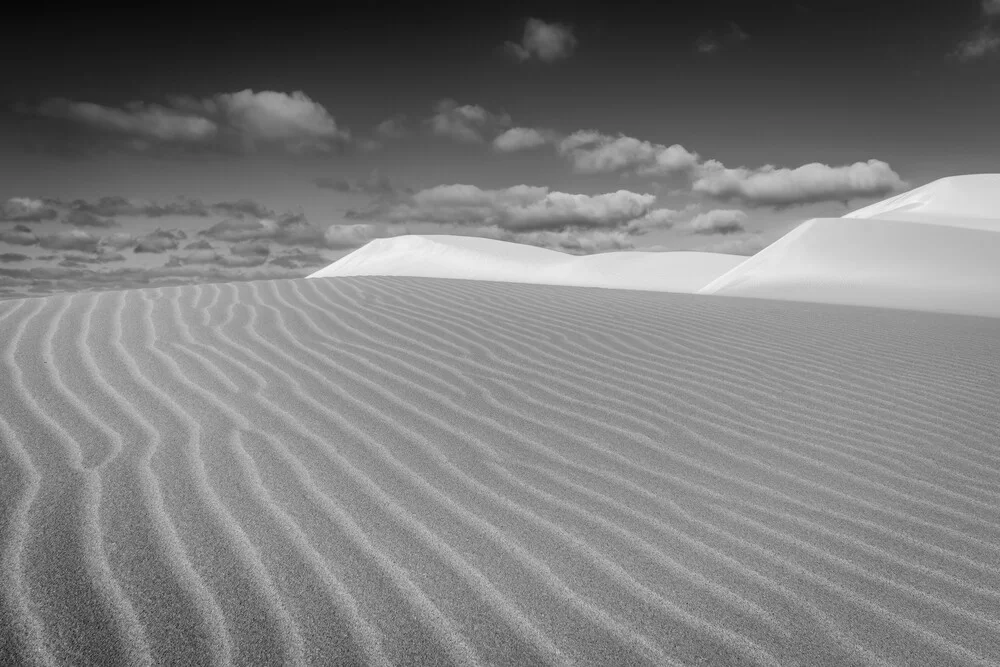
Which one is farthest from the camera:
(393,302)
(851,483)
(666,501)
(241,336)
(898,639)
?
(393,302)

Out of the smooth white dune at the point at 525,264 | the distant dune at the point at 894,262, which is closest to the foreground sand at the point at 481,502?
the distant dune at the point at 894,262

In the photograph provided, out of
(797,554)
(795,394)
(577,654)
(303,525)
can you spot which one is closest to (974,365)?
(795,394)

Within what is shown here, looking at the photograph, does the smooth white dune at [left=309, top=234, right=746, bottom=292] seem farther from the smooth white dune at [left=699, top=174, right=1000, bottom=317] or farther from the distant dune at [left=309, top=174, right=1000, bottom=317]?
the smooth white dune at [left=699, top=174, right=1000, bottom=317]

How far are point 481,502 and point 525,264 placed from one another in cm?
3399

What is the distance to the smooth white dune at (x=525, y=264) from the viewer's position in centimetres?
3092

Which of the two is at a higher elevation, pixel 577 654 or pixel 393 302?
pixel 393 302

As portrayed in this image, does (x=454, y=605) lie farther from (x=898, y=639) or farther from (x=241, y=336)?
(x=241, y=336)

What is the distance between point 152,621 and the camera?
180 cm

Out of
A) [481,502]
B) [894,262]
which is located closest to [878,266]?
[894,262]

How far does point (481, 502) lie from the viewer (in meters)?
2.65

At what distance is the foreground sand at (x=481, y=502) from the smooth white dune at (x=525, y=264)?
22404 mm

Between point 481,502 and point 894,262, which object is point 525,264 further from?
point 481,502

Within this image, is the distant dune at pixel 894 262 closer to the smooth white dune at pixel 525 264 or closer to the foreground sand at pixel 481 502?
the foreground sand at pixel 481 502

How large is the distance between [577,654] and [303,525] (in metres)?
1.13
